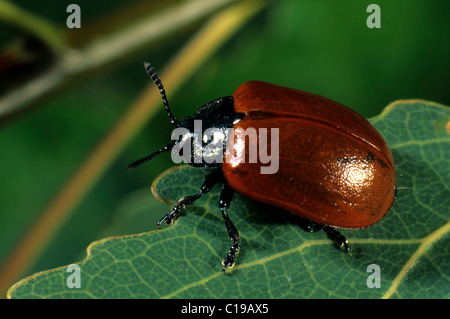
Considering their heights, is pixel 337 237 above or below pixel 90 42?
below

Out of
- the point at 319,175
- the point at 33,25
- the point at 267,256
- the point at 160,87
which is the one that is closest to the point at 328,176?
the point at 319,175

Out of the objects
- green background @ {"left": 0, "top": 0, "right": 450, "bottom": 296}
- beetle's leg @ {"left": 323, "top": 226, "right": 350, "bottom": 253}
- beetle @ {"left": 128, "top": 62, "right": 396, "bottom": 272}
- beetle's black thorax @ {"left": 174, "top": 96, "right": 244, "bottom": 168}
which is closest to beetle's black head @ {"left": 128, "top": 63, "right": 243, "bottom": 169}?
beetle's black thorax @ {"left": 174, "top": 96, "right": 244, "bottom": 168}

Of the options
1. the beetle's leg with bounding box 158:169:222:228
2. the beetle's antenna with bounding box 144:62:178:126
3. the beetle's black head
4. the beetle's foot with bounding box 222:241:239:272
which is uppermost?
the beetle's antenna with bounding box 144:62:178:126


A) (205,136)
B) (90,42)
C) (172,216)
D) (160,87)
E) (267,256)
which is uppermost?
(90,42)

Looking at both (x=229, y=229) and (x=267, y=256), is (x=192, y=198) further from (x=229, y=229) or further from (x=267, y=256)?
(x=267, y=256)

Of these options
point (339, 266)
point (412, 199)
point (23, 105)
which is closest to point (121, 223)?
point (23, 105)

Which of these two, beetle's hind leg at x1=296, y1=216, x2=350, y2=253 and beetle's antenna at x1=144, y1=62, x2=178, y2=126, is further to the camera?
beetle's antenna at x1=144, y1=62, x2=178, y2=126

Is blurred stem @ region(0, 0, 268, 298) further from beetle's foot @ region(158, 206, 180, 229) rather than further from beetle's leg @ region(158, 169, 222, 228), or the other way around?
beetle's foot @ region(158, 206, 180, 229)
